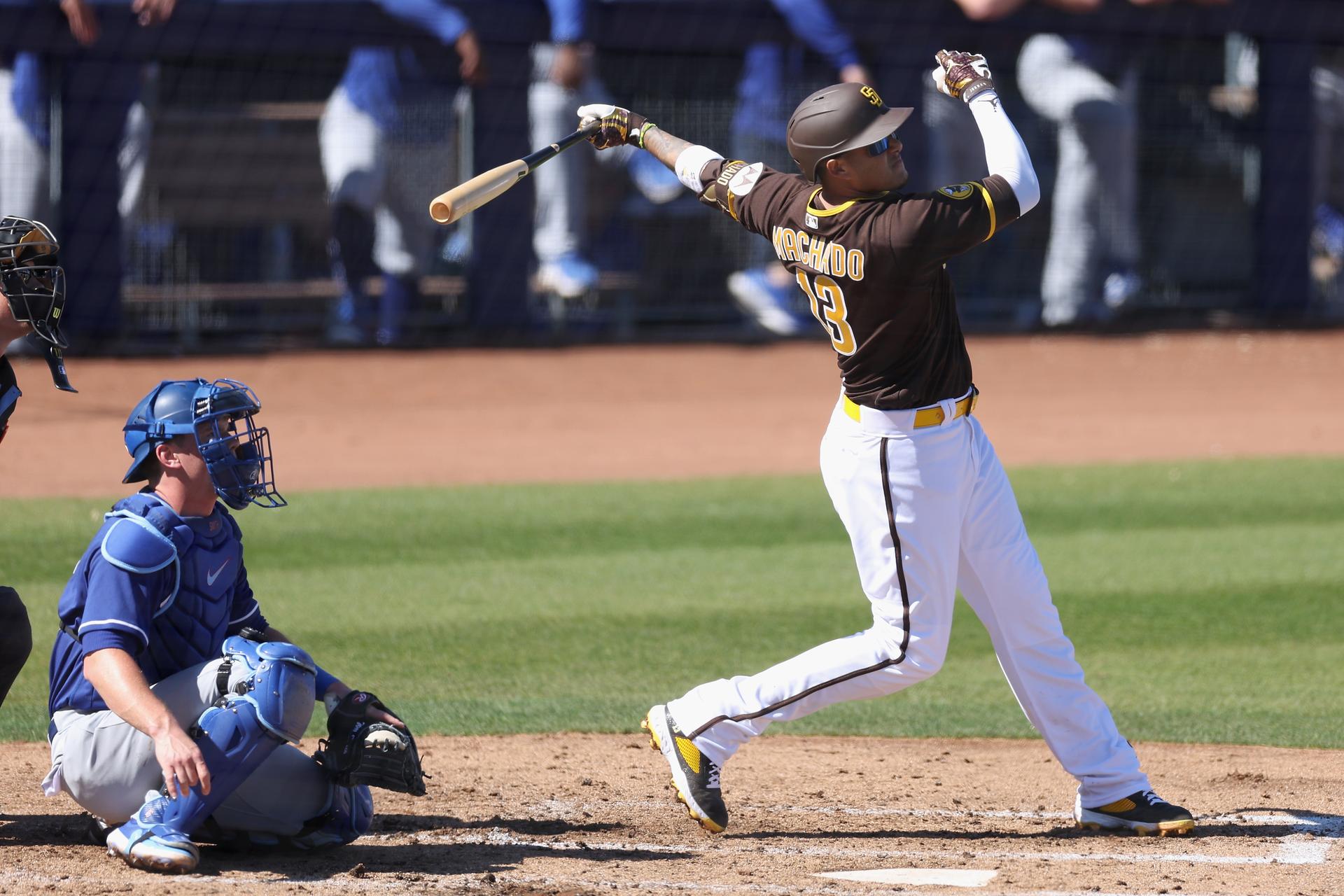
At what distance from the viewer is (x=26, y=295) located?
3564 mm

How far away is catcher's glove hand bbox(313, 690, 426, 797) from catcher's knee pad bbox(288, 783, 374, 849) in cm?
10

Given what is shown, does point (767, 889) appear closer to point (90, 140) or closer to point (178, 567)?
point (178, 567)

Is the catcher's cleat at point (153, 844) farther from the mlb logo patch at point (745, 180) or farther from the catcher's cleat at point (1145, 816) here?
the catcher's cleat at point (1145, 816)

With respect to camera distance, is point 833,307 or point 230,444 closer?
point 230,444

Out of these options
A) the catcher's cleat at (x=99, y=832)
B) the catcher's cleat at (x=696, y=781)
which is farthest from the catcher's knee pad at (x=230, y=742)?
the catcher's cleat at (x=696, y=781)

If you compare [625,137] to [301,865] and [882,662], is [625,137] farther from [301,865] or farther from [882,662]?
[301,865]

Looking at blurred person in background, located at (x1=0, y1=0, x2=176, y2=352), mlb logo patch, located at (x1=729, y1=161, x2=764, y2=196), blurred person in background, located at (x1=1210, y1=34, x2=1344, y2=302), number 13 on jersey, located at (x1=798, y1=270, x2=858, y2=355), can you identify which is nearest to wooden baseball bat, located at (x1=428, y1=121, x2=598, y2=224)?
mlb logo patch, located at (x1=729, y1=161, x2=764, y2=196)

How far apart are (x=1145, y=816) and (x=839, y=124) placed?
71.2 inches

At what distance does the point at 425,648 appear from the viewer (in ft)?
20.0

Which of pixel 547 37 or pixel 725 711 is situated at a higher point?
pixel 547 37

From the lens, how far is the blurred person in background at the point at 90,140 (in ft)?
43.1

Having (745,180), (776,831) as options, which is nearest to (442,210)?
(745,180)

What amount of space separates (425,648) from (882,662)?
2786 millimetres

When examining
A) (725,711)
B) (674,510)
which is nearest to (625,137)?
(725,711)
